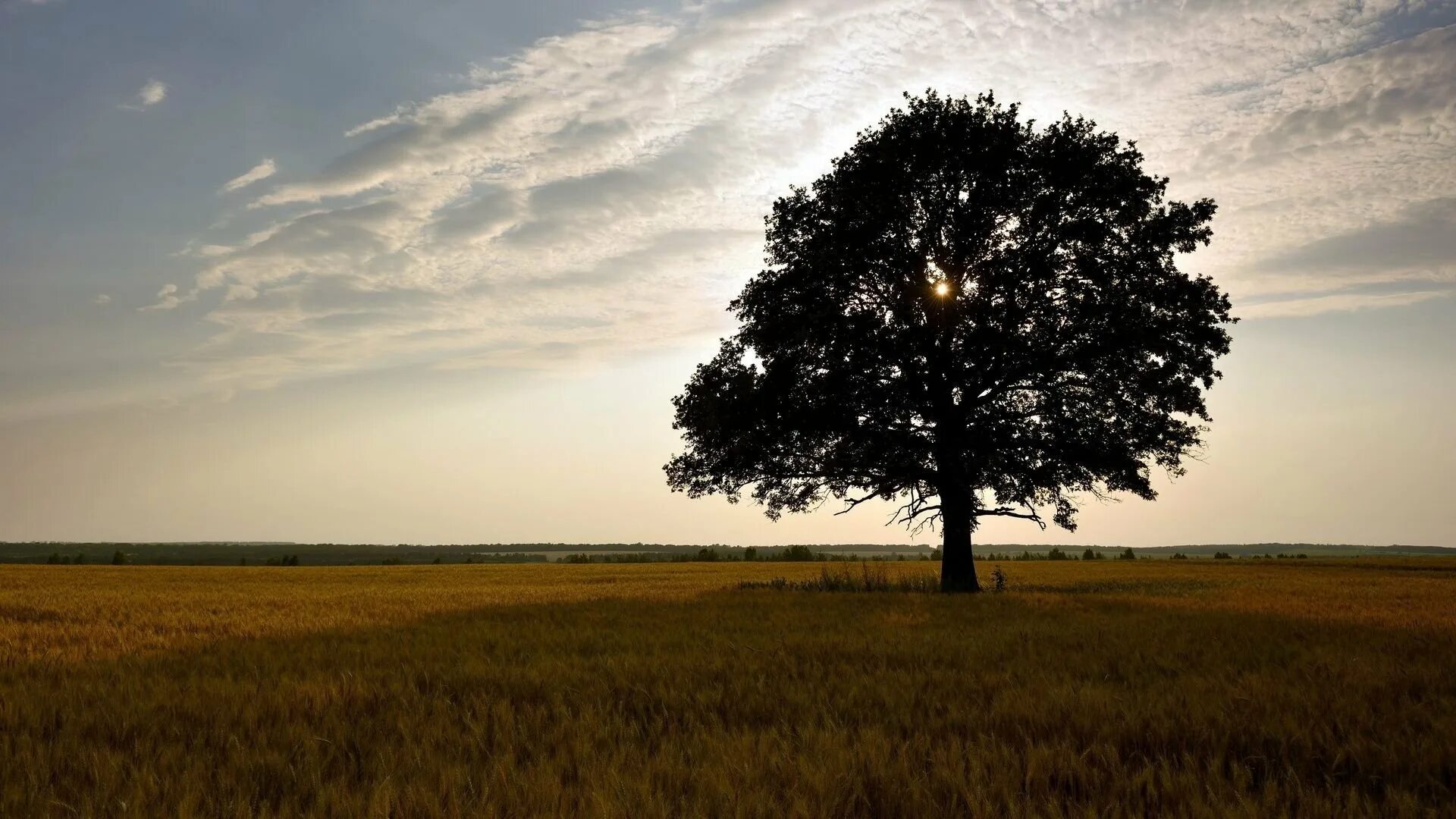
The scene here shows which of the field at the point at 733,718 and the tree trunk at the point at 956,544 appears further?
the tree trunk at the point at 956,544

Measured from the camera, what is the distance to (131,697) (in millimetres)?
7223

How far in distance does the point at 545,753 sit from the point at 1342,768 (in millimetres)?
5057

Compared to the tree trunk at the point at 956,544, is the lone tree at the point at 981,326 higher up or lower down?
higher up

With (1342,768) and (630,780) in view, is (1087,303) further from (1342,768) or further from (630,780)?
(630,780)

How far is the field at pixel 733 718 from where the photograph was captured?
4383 mm

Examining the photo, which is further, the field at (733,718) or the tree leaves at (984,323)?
the tree leaves at (984,323)

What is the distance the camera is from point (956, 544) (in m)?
24.8

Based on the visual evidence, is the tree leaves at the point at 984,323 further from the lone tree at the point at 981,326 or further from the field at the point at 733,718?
the field at the point at 733,718

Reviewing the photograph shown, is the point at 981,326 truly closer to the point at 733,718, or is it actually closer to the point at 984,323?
the point at 984,323

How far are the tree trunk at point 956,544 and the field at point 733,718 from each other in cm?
1036

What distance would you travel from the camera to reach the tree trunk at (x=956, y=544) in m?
24.5

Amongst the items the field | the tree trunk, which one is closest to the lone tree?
the tree trunk

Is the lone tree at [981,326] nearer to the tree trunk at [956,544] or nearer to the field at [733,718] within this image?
the tree trunk at [956,544]

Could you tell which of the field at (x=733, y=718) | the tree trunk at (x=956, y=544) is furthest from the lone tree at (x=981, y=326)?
the field at (x=733, y=718)
